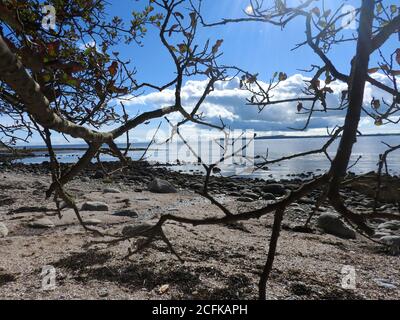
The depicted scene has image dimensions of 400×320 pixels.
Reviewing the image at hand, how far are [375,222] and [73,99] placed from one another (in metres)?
10.6

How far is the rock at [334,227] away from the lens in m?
8.05

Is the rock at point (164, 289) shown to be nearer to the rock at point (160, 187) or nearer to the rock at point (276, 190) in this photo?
the rock at point (160, 187)

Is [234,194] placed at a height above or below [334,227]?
below

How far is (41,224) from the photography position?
663 cm

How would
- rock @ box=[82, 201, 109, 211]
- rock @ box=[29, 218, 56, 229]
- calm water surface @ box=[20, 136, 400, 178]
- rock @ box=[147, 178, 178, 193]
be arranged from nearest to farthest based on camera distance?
calm water surface @ box=[20, 136, 400, 178] → rock @ box=[29, 218, 56, 229] → rock @ box=[82, 201, 109, 211] → rock @ box=[147, 178, 178, 193]

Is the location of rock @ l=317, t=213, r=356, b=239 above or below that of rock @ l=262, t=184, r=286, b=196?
above

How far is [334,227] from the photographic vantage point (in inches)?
328

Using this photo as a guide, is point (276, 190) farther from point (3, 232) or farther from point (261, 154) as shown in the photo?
point (261, 154)

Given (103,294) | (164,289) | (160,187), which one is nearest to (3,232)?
(103,294)

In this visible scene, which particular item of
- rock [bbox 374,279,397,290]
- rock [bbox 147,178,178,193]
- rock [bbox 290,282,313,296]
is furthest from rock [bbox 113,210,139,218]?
rock [bbox 147,178,178,193]

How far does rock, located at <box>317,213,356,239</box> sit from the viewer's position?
805cm

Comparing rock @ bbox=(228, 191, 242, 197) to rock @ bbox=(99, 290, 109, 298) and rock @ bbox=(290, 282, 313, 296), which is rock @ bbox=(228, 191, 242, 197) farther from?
rock @ bbox=(99, 290, 109, 298)
